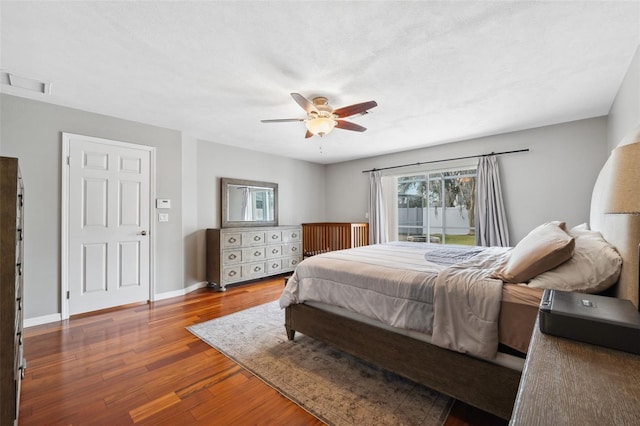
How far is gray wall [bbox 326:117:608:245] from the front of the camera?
3.46 metres

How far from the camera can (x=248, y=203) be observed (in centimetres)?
505

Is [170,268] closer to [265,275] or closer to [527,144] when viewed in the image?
[265,275]

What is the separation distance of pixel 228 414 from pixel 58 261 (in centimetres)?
285

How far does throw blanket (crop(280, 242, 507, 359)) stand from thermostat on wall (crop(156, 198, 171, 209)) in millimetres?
2464

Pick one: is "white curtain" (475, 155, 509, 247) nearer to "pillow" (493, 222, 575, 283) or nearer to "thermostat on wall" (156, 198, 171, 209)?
"pillow" (493, 222, 575, 283)

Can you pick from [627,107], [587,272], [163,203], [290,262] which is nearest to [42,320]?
[163,203]

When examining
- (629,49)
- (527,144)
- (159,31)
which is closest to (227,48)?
(159,31)

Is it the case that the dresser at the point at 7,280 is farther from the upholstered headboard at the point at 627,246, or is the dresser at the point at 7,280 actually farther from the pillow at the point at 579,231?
the pillow at the point at 579,231

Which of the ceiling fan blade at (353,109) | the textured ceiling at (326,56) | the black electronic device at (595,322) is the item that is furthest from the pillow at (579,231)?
the ceiling fan blade at (353,109)

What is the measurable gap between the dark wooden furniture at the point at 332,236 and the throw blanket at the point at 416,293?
9.64 ft

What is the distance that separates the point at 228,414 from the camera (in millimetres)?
1633

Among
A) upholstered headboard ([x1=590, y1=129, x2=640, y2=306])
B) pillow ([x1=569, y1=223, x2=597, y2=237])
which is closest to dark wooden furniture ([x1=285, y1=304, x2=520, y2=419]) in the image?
upholstered headboard ([x1=590, y1=129, x2=640, y2=306])

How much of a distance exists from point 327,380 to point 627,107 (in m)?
3.44

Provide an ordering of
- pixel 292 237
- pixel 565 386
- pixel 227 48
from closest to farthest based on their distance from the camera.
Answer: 1. pixel 565 386
2. pixel 227 48
3. pixel 292 237
